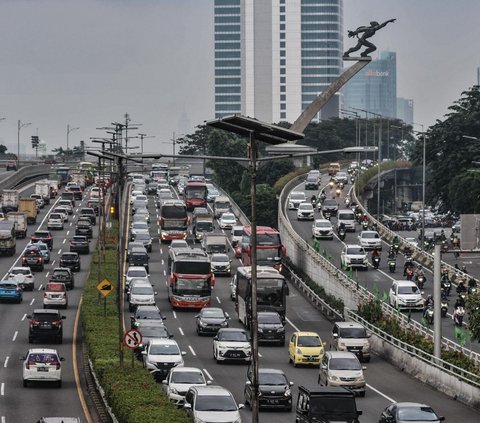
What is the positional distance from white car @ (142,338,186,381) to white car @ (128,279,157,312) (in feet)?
76.5

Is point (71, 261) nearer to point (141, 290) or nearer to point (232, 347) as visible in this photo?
point (141, 290)

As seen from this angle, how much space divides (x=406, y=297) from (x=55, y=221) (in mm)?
56646

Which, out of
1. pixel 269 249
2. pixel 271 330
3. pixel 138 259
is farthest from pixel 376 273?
pixel 271 330

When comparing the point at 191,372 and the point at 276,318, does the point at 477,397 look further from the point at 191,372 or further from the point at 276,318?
the point at 276,318

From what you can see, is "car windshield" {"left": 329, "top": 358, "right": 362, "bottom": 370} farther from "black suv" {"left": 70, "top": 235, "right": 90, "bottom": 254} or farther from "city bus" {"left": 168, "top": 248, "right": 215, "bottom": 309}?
"black suv" {"left": 70, "top": 235, "right": 90, "bottom": 254}

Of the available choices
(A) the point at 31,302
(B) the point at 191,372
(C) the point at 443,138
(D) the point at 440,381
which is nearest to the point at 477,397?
(D) the point at 440,381

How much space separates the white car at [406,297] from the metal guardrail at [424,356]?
461 centimetres

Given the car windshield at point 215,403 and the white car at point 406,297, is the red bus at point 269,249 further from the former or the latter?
the car windshield at point 215,403

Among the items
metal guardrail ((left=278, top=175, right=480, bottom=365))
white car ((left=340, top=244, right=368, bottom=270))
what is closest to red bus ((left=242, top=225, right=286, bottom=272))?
metal guardrail ((left=278, top=175, right=480, bottom=365))

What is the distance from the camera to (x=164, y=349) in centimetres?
5694

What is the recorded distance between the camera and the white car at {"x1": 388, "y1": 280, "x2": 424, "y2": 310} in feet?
262

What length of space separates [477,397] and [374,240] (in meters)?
57.4

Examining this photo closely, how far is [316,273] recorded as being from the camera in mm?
94125

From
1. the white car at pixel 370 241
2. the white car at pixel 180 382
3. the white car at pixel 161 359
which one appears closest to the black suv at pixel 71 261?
the white car at pixel 370 241
